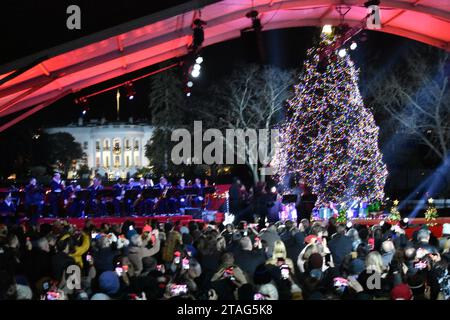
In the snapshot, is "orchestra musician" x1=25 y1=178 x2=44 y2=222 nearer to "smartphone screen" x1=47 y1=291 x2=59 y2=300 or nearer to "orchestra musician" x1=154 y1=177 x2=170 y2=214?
"orchestra musician" x1=154 y1=177 x2=170 y2=214

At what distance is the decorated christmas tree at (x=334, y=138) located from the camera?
21.5 metres

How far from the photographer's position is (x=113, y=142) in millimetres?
82438

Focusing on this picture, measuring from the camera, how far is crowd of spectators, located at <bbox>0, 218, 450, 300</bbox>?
25.2ft

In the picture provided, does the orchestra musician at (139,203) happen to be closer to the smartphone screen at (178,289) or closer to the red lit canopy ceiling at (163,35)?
the red lit canopy ceiling at (163,35)

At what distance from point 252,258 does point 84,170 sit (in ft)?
202

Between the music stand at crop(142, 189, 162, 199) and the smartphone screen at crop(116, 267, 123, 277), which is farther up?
the music stand at crop(142, 189, 162, 199)

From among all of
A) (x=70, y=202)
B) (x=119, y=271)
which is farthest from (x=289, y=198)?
(x=119, y=271)

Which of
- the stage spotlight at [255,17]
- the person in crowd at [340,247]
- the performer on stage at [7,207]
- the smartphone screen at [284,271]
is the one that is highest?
the stage spotlight at [255,17]

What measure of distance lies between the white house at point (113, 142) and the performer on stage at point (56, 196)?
59244 mm

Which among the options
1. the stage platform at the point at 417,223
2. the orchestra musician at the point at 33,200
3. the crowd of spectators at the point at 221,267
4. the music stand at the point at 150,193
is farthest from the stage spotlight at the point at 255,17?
the orchestra musician at the point at 33,200

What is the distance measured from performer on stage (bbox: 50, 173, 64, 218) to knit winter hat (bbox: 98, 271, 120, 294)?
13.0 m

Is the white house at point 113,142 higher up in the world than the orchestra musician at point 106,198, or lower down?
higher up

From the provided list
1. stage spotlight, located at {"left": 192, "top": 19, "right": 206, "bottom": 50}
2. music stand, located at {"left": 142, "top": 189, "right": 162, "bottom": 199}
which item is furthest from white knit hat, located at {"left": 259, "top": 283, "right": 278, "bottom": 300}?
music stand, located at {"left": 142, "top": 189, "right": 162, "bottom": 199}

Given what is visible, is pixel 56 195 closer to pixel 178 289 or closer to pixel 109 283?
pixel 109 283
